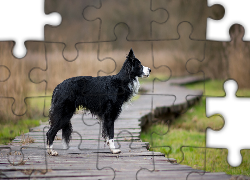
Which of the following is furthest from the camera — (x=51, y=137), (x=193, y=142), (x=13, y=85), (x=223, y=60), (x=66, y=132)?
(x=223, y=60)

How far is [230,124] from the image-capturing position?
4949mm

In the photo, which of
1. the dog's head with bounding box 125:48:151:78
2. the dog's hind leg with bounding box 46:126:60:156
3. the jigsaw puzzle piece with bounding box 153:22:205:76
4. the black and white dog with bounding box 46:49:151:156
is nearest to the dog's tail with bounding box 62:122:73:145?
the black and white dog with bounding box 46:49:151:156

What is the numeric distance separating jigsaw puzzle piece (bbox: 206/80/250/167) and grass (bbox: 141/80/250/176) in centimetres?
27

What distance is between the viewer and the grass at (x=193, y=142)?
7070mm

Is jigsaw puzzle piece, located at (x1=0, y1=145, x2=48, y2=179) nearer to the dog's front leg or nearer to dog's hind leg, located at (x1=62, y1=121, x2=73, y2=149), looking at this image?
dog's hind leg, located at (x1=62, y1=121, x2=73, y2=149)

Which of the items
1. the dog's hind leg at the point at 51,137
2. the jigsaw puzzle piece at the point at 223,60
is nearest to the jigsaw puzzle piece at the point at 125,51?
the jigsaw puzzle piece at the point at 223,60

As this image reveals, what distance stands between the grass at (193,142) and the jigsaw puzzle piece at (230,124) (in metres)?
0.27

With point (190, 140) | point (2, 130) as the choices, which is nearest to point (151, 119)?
point (190, 140)

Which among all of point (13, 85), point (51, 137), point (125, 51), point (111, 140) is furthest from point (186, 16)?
point (51, 137)

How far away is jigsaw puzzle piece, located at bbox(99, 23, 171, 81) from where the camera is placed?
13.9 meters

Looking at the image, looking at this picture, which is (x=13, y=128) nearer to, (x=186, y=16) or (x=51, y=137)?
(x=51, y=137)

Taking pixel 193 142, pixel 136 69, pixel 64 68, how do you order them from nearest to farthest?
pixel 136 69 → pixel 193 142 → pixel 64 68

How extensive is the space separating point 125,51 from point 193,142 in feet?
30.7

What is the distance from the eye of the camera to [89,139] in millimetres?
6336
